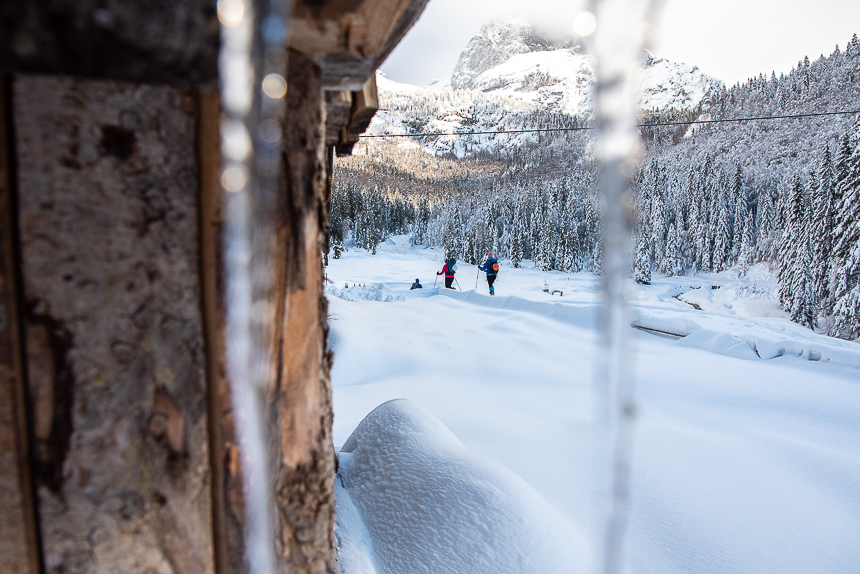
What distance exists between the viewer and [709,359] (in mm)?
4781

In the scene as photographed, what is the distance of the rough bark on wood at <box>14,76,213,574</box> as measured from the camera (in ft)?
1.80

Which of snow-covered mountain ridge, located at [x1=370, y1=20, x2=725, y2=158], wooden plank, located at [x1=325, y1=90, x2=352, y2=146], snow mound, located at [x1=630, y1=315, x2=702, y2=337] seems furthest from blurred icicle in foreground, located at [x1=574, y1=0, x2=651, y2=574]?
snow-covered mountain ridge, located at [x1=370, y1=20, x2=725, y2=158]

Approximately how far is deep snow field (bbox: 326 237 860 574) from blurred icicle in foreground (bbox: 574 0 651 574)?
0.16ft

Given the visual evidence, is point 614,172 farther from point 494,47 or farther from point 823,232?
point 494,47

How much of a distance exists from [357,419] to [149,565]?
256 cm

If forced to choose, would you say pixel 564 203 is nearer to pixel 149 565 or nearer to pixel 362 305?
pixel 362 305

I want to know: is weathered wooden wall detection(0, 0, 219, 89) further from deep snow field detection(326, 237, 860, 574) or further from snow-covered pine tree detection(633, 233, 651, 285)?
snow-covered pine tree detection(633, 233, 651, 285)

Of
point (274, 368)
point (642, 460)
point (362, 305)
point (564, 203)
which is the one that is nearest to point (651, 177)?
point (564, 203)

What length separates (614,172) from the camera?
0.48m

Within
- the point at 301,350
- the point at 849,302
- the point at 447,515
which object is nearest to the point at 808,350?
the point at 447,515

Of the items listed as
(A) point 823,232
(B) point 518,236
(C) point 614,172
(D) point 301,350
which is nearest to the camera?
(C) point 614,172

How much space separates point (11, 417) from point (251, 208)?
43 centimetres

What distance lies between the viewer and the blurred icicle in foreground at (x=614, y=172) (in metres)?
0.48

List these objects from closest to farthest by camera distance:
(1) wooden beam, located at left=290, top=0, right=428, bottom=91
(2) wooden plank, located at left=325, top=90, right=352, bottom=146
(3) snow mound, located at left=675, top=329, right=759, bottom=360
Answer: (1) wooden beam, located at left=290, top=0, right=428, bottom=91, (2) wooden plank, located at left=325, top=90, right=352, bottom=146, (3) snow mound, located at left=675, top=329, right=759, bottom=360
